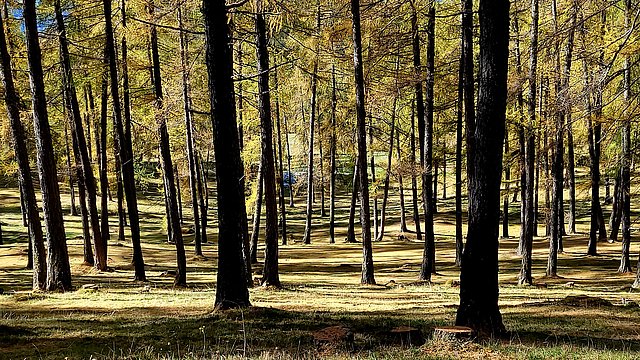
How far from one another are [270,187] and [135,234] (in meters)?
5.96

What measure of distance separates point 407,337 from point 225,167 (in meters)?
4.46

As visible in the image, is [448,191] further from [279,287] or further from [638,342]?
[638,342]

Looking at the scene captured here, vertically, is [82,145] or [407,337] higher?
[82,145]

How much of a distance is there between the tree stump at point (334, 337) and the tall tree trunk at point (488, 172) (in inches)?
69.2

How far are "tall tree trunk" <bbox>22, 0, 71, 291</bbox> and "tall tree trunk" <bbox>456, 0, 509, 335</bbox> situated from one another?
34.3 feet

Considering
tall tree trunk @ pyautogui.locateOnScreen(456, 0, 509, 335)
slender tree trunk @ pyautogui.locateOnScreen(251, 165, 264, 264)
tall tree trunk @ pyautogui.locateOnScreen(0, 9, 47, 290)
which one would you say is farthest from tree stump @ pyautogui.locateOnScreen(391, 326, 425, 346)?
slender tree trunk @ pyautogui.locateOnScreen(251, 165, 264, 264)

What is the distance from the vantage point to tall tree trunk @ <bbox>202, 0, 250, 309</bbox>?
30.6 ft

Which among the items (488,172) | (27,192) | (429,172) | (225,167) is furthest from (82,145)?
(488,172)

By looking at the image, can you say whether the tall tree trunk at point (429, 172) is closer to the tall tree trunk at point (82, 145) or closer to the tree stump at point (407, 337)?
the tree stump at point (407, 337)

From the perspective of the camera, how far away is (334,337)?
657 centimetres

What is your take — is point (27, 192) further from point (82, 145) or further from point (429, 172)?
point (429, 172)

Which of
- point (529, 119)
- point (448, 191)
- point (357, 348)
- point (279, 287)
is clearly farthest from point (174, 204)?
point (448, 191)

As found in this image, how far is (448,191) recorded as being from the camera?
2630 inches

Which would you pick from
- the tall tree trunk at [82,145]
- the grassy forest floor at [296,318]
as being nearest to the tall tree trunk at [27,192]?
the grassy forest floor at [296,318]
